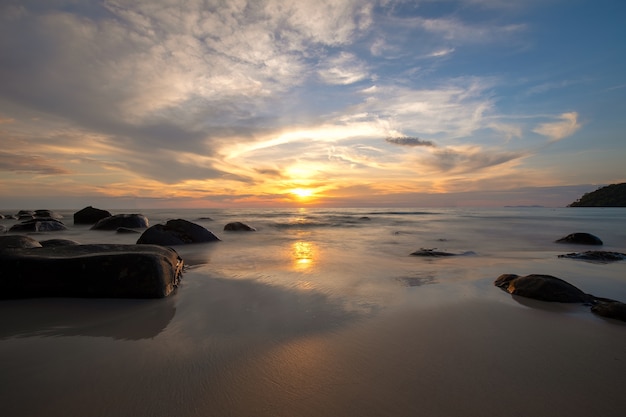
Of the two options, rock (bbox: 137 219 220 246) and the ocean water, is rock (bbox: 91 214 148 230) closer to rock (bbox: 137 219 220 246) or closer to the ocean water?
rock (bbox: 137 219 220 246)

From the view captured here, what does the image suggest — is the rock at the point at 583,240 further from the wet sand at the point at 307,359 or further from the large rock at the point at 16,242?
the large rock at the point at 16,242

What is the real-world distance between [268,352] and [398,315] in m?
1.46

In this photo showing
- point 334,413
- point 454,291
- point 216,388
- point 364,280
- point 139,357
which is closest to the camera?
point 334,413

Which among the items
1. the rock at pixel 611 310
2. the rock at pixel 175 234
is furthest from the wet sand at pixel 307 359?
the rock at pixel 175 234

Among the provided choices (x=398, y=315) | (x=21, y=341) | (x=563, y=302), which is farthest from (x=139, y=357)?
(x=563, y=302)

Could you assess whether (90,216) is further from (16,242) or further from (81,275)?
(81,275)

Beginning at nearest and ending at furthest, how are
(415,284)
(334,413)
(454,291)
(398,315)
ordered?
(334,413) < (398,315) < (454,291) < (415,284)

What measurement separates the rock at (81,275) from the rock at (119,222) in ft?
37.1

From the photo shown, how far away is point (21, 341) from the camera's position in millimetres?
2447

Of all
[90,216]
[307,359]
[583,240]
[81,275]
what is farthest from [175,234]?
[583,240]

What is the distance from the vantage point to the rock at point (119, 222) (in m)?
13.8

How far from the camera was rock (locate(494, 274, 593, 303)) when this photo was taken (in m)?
3.61

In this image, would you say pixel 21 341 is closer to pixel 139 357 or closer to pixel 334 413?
pixel 139 357

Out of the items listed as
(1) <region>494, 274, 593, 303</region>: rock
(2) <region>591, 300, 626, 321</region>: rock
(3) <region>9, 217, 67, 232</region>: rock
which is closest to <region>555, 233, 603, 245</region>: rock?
(1) <region>494, 274, 593, 303</region>: rock
